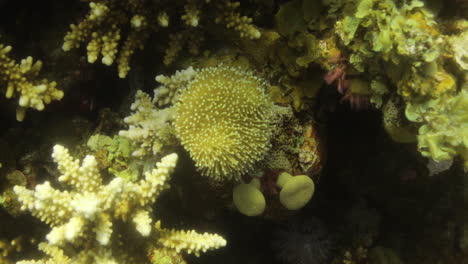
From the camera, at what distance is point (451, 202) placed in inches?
160

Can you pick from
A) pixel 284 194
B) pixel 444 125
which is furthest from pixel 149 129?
pixel 444 125

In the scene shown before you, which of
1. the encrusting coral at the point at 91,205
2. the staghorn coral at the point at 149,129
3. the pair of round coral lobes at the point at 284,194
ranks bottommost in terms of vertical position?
the pair of round coral lobes at the point at 284,194

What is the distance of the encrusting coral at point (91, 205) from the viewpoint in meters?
2.37

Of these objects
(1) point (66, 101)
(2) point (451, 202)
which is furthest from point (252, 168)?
(2) point (451, 202)

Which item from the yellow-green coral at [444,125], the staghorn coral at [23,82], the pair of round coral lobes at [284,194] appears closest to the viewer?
the yellow-green coral at [444,125]

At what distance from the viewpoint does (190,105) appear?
2537mm

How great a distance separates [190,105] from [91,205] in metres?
0.96

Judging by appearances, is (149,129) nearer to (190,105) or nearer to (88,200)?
(190,105)

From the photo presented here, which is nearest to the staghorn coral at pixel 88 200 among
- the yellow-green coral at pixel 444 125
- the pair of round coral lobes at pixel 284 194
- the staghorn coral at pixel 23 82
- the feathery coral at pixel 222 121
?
the feathery coral at pixel 222 121

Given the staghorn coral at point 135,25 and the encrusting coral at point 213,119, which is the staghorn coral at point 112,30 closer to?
the staghorn coral at point 135,25

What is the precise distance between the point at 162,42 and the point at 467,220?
3.86m

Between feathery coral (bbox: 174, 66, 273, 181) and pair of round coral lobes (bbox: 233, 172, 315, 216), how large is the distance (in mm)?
267

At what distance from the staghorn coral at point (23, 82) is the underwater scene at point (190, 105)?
13mm

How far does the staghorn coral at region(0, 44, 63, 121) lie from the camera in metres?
2.67
